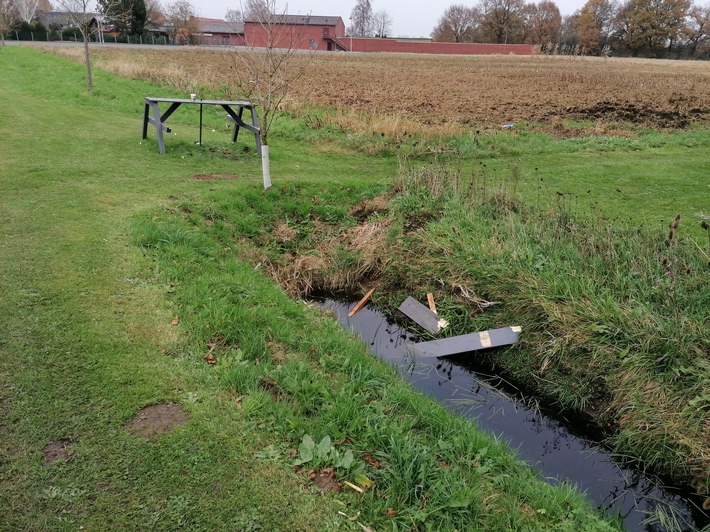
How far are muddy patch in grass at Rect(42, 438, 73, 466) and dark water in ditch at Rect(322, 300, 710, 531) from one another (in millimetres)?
→ 3003

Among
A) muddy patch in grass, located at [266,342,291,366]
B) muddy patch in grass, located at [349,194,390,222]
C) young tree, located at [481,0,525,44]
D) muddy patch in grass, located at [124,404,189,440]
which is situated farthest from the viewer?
young tree, located at [481,0,525,44]

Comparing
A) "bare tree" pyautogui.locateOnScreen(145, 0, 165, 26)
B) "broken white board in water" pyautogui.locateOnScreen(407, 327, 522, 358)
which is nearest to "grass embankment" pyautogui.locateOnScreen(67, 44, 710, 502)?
"broken white board in water" pyautogui.locateOnScreen(407, 327, 522, 358)

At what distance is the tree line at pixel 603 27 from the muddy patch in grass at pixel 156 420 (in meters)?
73.8

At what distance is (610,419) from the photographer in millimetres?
4566

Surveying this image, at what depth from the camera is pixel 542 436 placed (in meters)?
4.50

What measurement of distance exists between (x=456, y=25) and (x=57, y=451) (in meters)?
105

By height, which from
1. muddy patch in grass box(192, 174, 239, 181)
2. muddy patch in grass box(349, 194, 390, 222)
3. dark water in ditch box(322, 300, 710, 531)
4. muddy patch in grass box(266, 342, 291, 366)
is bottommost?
dark water in ditch box(322, 300, 710, 531)

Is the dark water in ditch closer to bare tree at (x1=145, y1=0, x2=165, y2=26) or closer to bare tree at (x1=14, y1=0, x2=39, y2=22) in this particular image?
bare tree at (x1=145, y1=0, x2=165, y2=26)

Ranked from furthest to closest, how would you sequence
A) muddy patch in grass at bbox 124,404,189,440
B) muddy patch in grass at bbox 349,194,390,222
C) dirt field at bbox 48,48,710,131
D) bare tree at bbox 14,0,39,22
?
bare tree at bbox 14,0,39,22 → dirt field at bbox 48,48,710,131 → muddy patch in grass at bbox 349,194,390,222 → muddy patch in grass at bbox 124,404,189,440

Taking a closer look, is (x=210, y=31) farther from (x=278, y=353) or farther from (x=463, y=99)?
(x=278, y=353)

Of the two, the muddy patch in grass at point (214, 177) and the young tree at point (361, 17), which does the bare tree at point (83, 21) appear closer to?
the muddy patch in grass at point (214, 177)

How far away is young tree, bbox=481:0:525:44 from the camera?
82625mm

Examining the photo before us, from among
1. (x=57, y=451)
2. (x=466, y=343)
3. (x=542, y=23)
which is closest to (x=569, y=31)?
Result: (x=542, y=23)

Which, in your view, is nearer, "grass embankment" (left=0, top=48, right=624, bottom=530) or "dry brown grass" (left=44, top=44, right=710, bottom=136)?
"grass embankment" (left=0, top=48, right=624, bottom=530)
